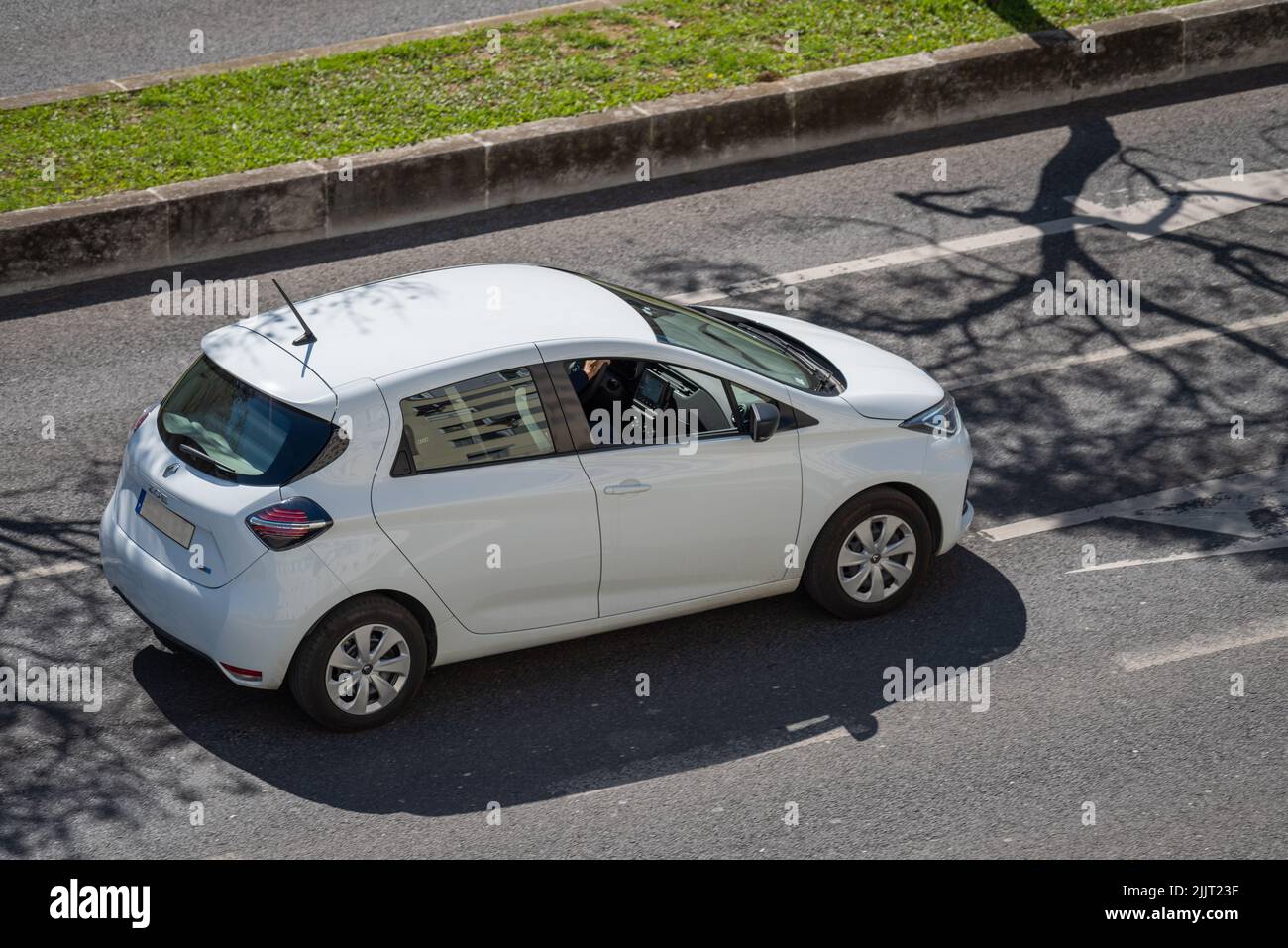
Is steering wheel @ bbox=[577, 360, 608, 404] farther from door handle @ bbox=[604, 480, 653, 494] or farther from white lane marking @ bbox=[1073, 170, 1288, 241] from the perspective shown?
white lane marking @ bbox=[1073, 170, 1288, 241]

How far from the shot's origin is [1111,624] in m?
7.68

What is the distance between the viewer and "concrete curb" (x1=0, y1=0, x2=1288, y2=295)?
1127cm

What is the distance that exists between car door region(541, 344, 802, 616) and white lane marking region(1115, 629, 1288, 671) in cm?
168

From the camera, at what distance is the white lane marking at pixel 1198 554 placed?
26.7 feet

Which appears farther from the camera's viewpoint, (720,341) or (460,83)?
(460,83)

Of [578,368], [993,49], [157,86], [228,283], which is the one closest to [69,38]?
[157,86]

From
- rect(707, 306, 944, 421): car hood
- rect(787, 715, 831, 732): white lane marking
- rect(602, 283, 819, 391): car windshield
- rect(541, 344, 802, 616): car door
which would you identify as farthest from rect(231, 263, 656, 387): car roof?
rect(787, 715, 831, 732): white lane marking

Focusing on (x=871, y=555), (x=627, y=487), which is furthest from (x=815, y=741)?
(x=627, y=487)

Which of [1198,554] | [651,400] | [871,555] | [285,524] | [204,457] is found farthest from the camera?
[1198,554]

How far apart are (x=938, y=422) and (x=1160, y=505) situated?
165cm

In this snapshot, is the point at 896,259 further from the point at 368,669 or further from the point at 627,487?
the point at 368,669

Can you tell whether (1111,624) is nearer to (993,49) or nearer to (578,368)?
(578,368)

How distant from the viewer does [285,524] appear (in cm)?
645

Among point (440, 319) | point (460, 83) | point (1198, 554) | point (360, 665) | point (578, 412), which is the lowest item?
point (1198, 554)
